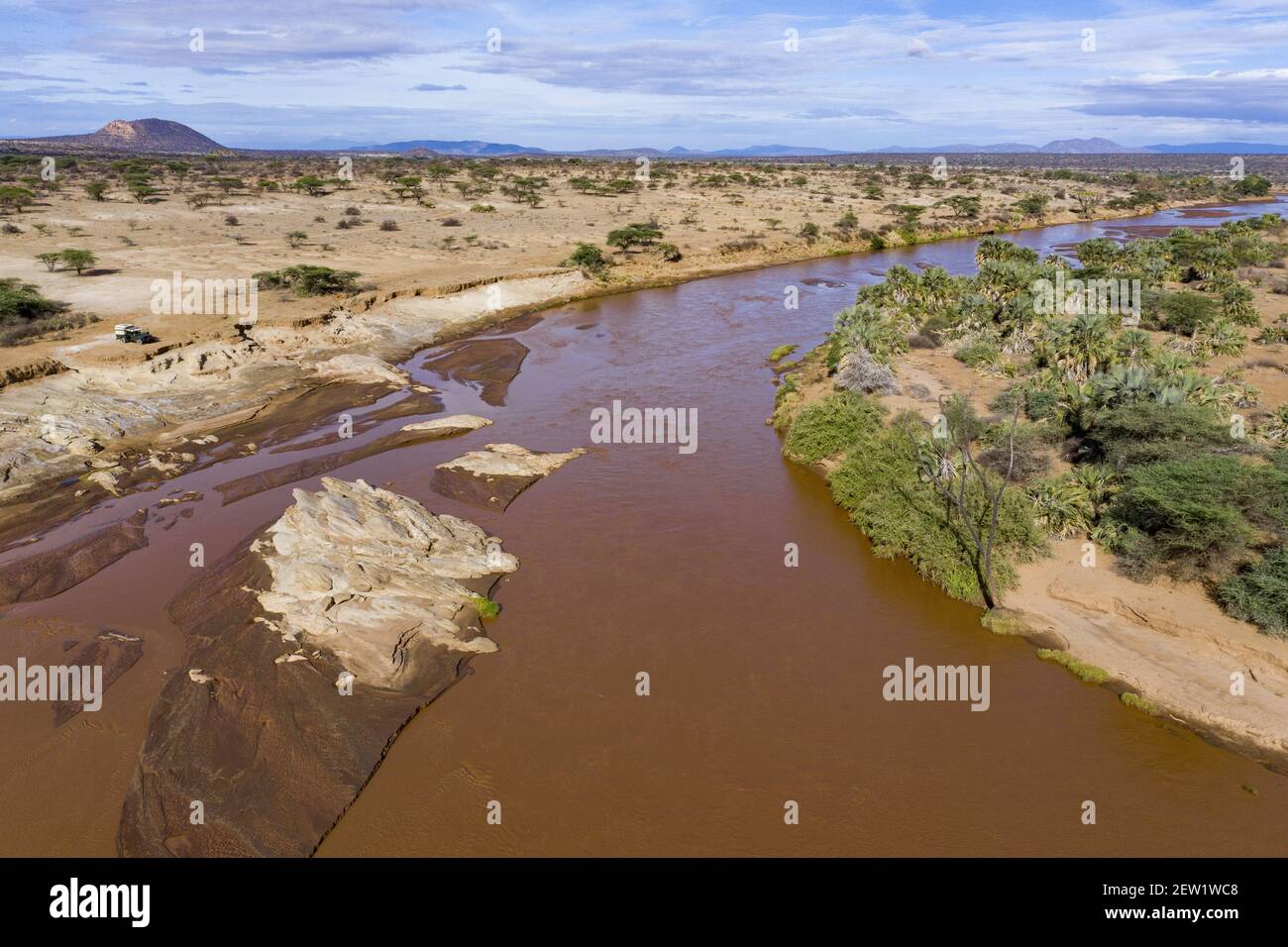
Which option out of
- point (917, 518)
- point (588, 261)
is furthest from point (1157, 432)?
point (588, 261)

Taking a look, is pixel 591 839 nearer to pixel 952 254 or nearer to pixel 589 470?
pixel 589 470

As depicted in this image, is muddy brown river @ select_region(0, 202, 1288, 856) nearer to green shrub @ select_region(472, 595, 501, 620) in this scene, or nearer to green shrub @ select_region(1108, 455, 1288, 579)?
green shrub @ select_region(472, 595, 501, 620)

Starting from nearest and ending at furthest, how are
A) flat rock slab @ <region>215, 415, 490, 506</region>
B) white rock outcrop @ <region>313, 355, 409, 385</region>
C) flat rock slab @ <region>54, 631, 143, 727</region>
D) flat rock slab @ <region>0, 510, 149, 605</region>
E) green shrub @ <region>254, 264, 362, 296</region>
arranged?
flat rock slab @ <region>54, 631, 143, 727</region> → flat rock slab @ <region>0, 510, 149, 605</region> → flat rock slab @ <region>215, 415, 490, 506</region> → white rock outcrop @ <region>313, 355, 409, 385</region> → green shrub @ <region>254, 264, 362, 296</region>

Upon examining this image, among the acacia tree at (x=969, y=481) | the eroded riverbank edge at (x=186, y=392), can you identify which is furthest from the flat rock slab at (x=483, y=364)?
the acacia tree at (x=969, y=481)

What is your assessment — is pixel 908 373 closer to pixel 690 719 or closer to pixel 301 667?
pixel 690 719

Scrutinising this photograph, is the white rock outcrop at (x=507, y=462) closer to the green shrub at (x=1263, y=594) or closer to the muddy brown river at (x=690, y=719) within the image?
the muddy brown river at (x=690, y=719)

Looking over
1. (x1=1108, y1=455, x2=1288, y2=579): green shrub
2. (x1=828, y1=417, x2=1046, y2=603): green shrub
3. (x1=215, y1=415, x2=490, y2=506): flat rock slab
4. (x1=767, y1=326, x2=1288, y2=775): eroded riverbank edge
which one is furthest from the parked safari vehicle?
(x1=1108, y1=455, x2=1288, y2=579): green shrub
